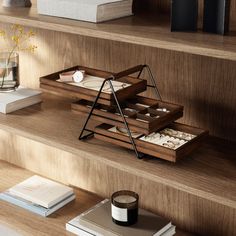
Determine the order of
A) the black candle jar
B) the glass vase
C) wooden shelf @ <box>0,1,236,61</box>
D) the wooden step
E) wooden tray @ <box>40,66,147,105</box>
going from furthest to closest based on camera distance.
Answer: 1. the glass vase
2. the black candle jar
3. wooden tray @ <box>40,66,147,105</box>
4. the wooden step
5. wooden shelf @ <box>0,1,236,61</box>

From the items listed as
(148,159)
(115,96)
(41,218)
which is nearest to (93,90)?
(115,96)

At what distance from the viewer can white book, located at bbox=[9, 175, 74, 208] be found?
168 cm

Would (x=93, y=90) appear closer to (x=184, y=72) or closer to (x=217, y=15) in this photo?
(x=184, y=72)

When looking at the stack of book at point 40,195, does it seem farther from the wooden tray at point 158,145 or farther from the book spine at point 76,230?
the wooden tray at point 158,145

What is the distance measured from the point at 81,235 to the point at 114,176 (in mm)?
209

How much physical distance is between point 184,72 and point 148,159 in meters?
0.26

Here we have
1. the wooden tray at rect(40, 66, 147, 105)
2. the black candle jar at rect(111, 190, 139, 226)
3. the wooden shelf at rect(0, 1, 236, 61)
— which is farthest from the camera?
the black candle jar at rect(111, 190, 139, 226)

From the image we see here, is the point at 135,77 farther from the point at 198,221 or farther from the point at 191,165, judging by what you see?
the point at 198,221

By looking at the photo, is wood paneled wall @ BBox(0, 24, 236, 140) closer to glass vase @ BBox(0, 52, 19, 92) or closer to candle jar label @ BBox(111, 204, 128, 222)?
glass vase @ BBox(0, 52, 19, 92)

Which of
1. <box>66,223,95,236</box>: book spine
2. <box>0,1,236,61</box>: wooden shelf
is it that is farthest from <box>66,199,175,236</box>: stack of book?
<box>0,1,236,61</box>: wooden shelf

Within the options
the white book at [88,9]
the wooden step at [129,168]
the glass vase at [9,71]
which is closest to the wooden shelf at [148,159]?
the wooden step at [129,168]

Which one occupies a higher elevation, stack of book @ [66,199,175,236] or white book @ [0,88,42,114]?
white book @ [0,88,42,114]

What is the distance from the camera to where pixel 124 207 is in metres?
1.49

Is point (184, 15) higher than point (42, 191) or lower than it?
higher
